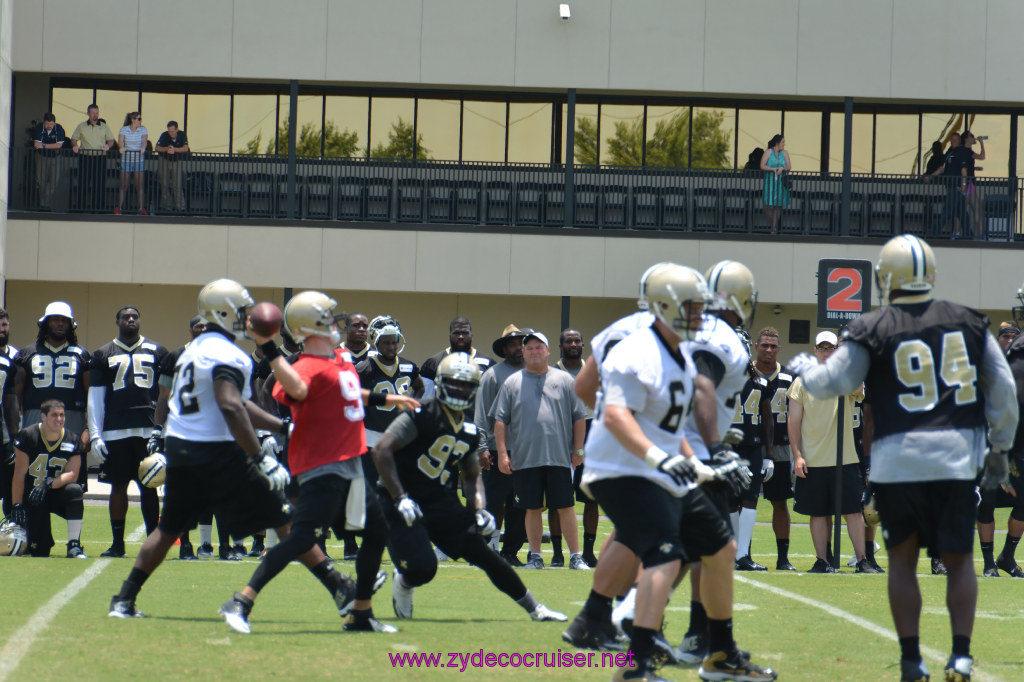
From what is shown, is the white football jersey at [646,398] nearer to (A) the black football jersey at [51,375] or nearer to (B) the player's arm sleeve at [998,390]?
(B) the player's arm sleeve at [998,390]

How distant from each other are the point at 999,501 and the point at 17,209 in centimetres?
1760

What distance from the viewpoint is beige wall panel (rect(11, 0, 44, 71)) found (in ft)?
72.6

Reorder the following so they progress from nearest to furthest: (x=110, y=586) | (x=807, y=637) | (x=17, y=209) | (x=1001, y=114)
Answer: (x=807, y=637)
(x=110, y=586)
(x=17, y=209)
(x=1001, y=114)

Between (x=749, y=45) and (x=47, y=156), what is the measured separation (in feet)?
40.5

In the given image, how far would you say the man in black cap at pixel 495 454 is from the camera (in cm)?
1152

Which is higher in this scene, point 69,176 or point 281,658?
point 69,176

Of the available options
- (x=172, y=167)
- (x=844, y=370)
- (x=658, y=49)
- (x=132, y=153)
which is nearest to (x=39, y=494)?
(x=844, y=370)

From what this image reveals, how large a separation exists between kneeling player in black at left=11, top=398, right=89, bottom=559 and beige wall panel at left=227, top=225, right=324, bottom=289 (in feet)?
37.6

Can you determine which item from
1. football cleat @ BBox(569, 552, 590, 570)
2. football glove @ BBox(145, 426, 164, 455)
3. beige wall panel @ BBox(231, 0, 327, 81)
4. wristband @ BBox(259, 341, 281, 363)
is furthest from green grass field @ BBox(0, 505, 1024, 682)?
beige wall panel @ BBox(231, 0, 327, 81)

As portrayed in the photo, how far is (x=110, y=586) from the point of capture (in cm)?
872

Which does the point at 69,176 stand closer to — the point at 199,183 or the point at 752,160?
the point at 199,183

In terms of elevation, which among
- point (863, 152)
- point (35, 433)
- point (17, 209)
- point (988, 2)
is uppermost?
point (988, 2)

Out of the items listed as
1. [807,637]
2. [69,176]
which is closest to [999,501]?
[807,637]

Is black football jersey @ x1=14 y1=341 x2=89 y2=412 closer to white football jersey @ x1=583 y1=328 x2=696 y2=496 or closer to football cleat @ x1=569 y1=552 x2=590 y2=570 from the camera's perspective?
football cleat @ x1=569 y1=552 x2=590 y2=570
